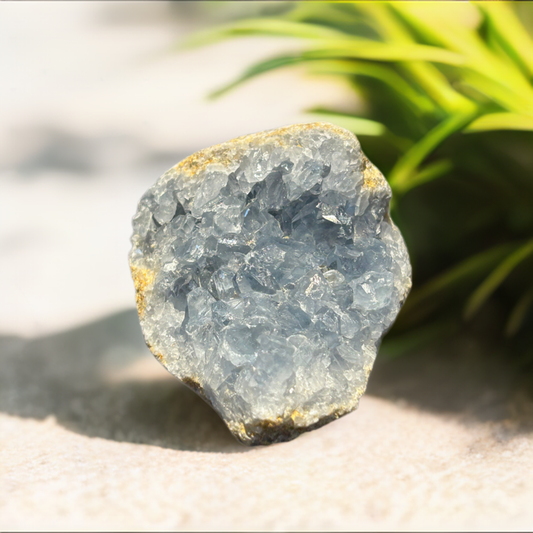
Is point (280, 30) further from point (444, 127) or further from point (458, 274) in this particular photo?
point (458, 274)

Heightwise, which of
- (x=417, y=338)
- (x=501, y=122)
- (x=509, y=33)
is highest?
(x=509, y=33)

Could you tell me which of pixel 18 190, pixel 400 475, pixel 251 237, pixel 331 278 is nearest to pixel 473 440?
pixel 400 475

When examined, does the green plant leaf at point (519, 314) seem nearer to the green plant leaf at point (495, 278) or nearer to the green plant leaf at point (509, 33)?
the green plant leaf at point (495, 278)

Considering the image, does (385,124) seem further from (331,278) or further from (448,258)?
(331,278)

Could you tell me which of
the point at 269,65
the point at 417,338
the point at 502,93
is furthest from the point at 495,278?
the point at 269,65

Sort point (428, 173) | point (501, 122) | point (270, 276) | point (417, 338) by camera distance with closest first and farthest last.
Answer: point (270, 276)
point (501, 122)
point (428, 173)
point (417, 338)

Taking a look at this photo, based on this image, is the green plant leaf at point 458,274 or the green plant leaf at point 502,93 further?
the green plant leaf at point 458,274

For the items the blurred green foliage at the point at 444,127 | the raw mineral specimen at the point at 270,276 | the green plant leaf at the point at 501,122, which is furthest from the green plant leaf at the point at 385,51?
the raw mineral specimen at the point at 270,276
